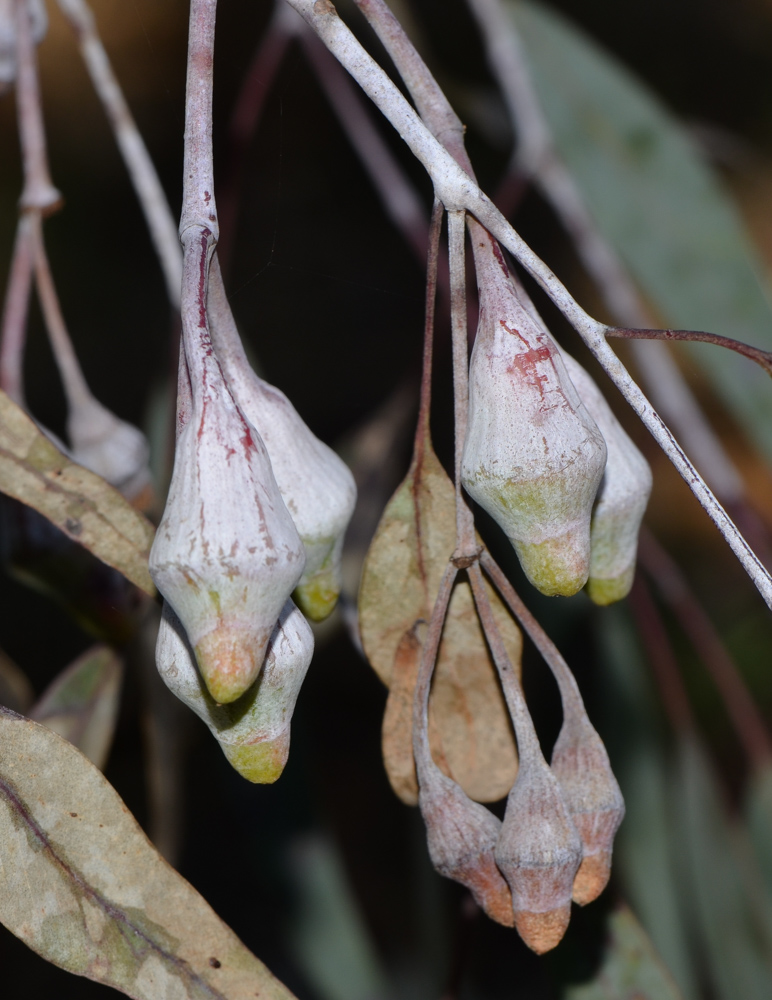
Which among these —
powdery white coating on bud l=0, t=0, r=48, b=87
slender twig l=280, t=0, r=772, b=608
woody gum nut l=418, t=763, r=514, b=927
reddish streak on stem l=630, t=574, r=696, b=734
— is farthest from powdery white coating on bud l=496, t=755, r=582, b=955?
reddish streak on stem l=630, t=574, r=696, b=734

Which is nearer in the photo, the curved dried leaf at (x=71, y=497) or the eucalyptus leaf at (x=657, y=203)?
the curved dried leaf at (x=71, y=497)

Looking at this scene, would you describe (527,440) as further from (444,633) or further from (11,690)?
(11,690)

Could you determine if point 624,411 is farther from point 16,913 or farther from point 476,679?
point 16,913

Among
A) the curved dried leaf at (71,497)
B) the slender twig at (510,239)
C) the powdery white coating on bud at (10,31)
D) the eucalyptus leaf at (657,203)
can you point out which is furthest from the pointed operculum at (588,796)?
the eucalyptus leaf at (657,203)

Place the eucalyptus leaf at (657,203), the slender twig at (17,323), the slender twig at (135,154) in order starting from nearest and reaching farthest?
the slender twig at (17,323) < the slender twig at (135,154) < the eucalyptus leaf at (657,203)

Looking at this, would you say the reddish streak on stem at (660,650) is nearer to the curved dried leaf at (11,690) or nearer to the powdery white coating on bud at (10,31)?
the curved dried leaf at (11,690)

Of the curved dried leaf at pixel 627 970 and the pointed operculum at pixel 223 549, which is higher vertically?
the pointed operculum at pixel 223 549

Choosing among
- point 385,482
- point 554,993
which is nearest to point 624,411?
point 385,482

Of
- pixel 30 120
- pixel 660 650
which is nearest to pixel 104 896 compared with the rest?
pixel 30 120
